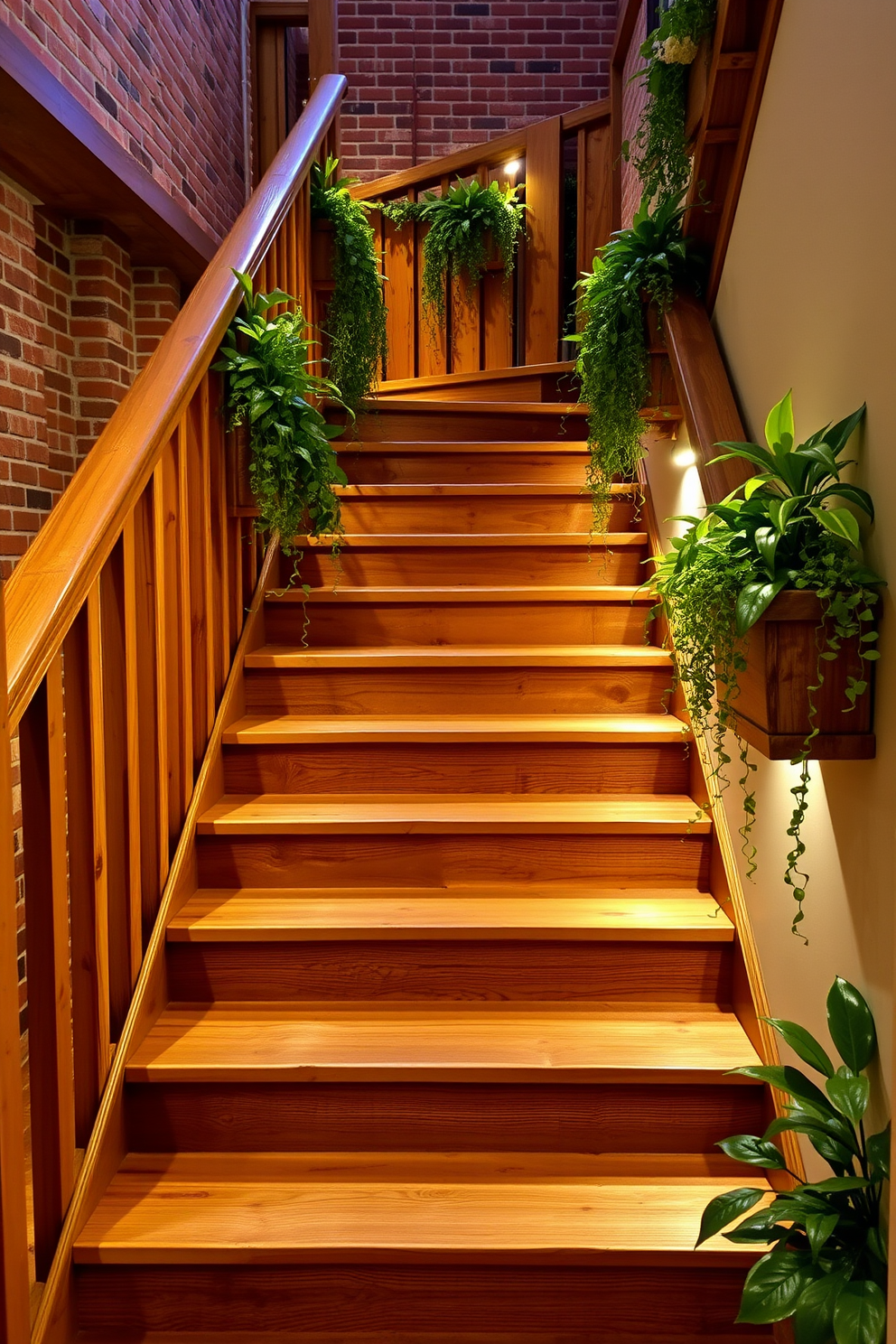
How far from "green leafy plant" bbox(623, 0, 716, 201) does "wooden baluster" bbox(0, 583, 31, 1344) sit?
193cm

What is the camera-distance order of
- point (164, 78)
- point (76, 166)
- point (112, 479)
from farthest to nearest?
point (164, 78), point (76, 166), point (112, 479)

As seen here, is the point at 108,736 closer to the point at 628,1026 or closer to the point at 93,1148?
the point at 93,1148

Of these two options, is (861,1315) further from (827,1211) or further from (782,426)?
(782,426)

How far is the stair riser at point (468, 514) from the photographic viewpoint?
3.10m

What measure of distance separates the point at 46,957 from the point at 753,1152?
1069 mm

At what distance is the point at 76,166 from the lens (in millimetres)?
2709

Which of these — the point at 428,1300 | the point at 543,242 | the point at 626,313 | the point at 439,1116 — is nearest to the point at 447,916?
the point at 439,1116

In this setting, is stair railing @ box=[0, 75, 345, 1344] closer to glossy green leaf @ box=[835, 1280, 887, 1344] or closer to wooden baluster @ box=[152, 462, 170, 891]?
wooden baluster @ box=[152, 462, 170, 891]

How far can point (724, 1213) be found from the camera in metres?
1.36

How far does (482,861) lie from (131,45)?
3194 millimetres

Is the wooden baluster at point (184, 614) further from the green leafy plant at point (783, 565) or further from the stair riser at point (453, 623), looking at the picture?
the green leafy plant at point (783, 565)

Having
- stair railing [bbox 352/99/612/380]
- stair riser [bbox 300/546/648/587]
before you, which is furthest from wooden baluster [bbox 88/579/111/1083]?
stair railing [bbox 352/99/612/380]

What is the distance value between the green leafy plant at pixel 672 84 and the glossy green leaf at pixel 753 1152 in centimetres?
204

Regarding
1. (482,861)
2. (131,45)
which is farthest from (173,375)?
(131,45)
